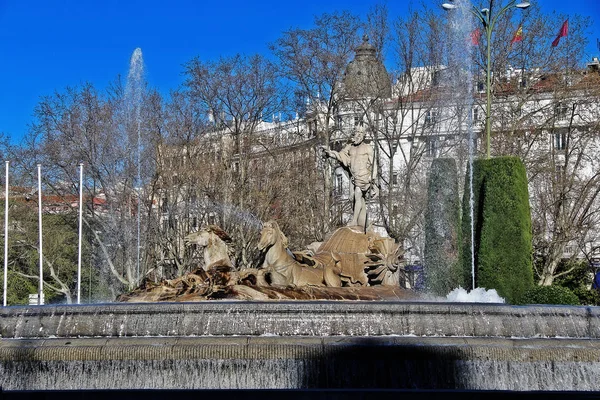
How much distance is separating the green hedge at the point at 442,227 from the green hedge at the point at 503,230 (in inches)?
118

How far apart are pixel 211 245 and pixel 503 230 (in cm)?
1137

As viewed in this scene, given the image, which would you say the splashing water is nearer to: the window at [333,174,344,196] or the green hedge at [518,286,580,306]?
the green hedge at [518,286,580,306]

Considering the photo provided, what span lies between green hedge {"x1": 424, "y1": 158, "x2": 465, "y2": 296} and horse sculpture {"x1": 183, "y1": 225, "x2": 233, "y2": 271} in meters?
14.1

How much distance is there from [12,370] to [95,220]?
26.0 m

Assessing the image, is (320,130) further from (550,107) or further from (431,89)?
(550,107)

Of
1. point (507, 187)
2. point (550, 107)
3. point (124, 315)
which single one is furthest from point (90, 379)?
point (550, 107)

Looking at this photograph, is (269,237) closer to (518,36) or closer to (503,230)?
(503,230)

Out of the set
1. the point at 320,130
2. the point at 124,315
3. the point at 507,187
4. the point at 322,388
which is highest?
the point at 320,130

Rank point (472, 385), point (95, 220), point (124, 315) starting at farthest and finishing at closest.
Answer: point (95, 220)
point (124, 315)
point (472, 385)

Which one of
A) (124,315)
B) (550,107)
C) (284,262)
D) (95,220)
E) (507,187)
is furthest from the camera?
(95,220)

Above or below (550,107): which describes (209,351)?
below

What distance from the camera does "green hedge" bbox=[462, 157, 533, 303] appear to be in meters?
25.5

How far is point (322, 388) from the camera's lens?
12.8 meters

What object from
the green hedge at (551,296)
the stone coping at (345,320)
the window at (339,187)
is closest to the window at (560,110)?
the window at (339,187)
